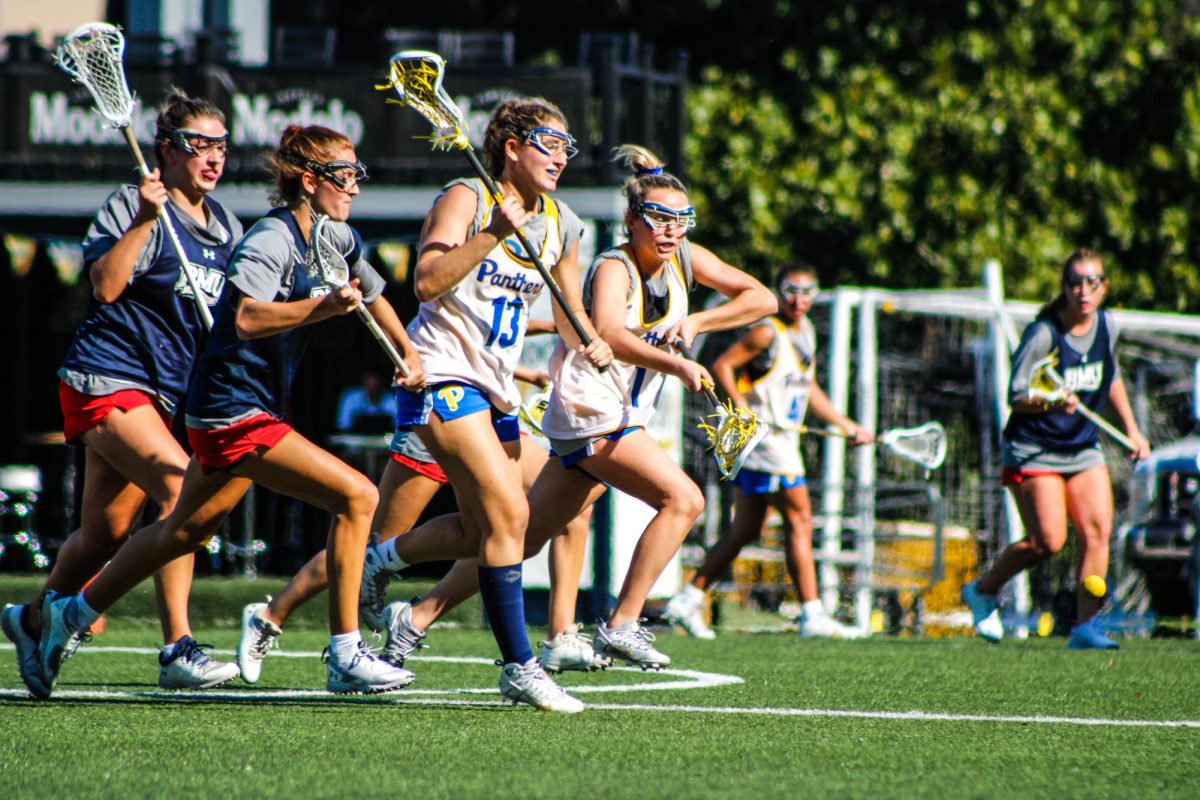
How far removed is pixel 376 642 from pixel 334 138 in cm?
419

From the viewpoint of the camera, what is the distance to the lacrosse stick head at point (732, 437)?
6.73m

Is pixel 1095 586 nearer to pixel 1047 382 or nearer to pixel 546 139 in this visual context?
pixel 1047 382

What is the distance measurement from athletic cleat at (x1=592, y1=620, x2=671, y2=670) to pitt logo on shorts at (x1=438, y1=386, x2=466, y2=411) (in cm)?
141

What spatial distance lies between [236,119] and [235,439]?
260 inches

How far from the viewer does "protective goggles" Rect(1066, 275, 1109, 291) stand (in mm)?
9469

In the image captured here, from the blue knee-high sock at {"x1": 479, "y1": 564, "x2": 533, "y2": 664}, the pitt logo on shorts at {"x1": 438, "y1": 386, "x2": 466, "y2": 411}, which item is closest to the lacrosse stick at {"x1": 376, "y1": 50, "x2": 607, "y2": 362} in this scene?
the pitt logo on shorts at {"x1": 438, "y1": 386, "x2": 466, "y2": 411}

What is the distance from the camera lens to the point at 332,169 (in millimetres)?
6000

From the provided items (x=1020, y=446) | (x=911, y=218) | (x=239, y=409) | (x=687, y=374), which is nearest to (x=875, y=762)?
(x=687, y=374)

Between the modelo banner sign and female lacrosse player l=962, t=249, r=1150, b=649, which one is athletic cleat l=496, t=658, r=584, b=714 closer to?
female lacrosse player l=962, t=249, r=1150, b=649

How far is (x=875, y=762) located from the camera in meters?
4.75

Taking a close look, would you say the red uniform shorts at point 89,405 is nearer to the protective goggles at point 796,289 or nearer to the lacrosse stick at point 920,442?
the protective goggles at point 796,289

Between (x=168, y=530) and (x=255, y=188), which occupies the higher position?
(x=255, y=188)

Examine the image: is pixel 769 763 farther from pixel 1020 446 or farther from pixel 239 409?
pixel 1020 446

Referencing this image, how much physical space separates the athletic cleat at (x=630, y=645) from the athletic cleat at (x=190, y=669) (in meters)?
1.35
